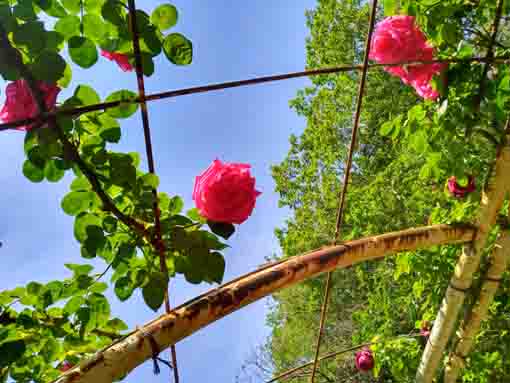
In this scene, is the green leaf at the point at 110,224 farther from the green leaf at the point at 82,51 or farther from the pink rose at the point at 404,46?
the pink rose at the point at 404,46

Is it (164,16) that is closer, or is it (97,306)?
(164,16)

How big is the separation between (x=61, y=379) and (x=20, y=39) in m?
0.40

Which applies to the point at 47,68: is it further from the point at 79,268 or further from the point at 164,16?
the point at 79,268

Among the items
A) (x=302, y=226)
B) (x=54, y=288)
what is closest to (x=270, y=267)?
(x=54, y=288)

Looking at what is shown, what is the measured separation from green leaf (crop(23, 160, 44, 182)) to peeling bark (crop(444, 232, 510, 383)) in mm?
1086

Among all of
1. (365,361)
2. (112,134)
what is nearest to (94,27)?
(112,134)

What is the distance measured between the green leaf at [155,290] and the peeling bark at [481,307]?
0.92 metres

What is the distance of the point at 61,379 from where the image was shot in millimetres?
461

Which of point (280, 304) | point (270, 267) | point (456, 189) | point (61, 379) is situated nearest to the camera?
point (61, 379)

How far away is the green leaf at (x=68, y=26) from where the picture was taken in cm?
56

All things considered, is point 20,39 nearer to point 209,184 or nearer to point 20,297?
point 209,184

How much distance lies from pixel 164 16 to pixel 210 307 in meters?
0.40

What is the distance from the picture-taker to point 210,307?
1.83 feet

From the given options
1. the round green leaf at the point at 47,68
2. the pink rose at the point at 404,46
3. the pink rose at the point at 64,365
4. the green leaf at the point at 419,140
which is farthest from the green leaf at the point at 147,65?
the green leaf at the point at 419,140
